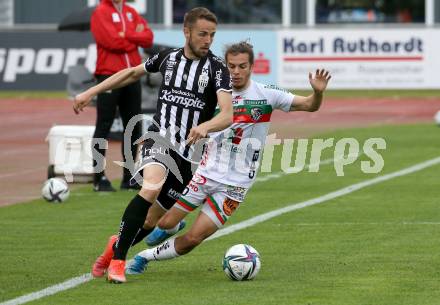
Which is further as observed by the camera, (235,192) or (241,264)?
Result: (235,192)

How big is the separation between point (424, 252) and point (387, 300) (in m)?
2.21

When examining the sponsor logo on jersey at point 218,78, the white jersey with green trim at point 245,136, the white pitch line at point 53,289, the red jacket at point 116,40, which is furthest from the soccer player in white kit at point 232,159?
the red jacket at point 116,40

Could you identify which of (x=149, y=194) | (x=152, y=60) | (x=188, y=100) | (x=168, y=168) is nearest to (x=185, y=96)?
(x=188, y=100)

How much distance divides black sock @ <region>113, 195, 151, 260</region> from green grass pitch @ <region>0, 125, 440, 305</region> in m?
0.25

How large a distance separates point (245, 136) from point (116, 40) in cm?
591

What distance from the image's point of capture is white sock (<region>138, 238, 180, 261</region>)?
9578 millimetres

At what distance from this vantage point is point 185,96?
31.5ft

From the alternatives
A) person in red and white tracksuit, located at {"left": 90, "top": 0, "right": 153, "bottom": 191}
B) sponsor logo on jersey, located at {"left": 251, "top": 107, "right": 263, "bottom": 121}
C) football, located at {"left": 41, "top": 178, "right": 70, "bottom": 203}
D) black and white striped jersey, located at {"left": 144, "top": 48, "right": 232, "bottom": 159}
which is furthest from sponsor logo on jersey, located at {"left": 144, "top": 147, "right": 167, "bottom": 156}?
person in red and white tracksuit, located at {"left": 90, "top": 0, "right": 153, "bottom": 191}

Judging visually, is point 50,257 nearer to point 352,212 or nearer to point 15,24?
point 352,212

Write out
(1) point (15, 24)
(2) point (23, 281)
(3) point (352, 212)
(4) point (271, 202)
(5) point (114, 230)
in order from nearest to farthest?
1. (2) point (23, 281)
2. (5) point (114, 230)
3. (3) point (352, 212)
4. (4) point (271, 202)
5. (1) point (15, 24)

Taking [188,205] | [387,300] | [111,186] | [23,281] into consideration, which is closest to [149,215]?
[188,205]

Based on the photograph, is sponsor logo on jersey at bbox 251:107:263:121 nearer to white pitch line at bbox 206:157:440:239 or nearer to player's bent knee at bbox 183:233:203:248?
player's bent knee at bbox 183:233:203:248

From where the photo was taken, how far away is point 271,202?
14.2 metres

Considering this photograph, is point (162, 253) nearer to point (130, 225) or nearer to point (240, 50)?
point (130, 225)
